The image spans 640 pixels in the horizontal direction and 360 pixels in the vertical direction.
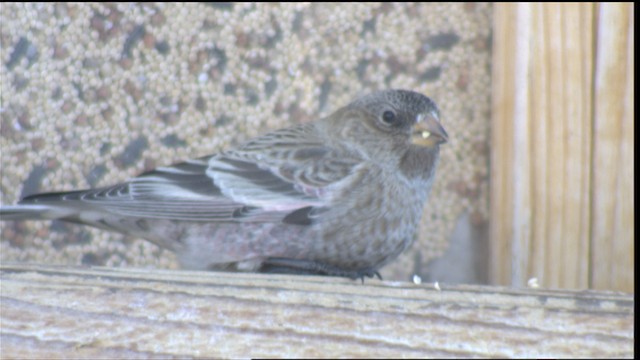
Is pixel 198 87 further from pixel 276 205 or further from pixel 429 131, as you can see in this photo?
pixel 429 131

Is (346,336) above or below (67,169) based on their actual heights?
below

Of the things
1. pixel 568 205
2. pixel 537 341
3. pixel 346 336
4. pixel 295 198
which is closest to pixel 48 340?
pixel 346 336

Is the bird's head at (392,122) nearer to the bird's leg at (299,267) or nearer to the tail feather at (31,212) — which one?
the bird's leg at (299,267)

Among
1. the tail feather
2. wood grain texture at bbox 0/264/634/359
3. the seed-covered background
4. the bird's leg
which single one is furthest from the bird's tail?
wood grain texture at bbox 0/264/634/359

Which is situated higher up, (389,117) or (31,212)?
(389,117)

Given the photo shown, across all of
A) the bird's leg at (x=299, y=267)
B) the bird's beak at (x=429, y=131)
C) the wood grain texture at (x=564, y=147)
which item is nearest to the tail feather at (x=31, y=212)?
the bird's leg at (x=299, y=267)

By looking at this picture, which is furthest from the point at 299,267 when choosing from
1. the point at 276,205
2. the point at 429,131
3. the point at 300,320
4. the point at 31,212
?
the point at 300,320

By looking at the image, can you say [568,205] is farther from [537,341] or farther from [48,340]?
[48,340]
